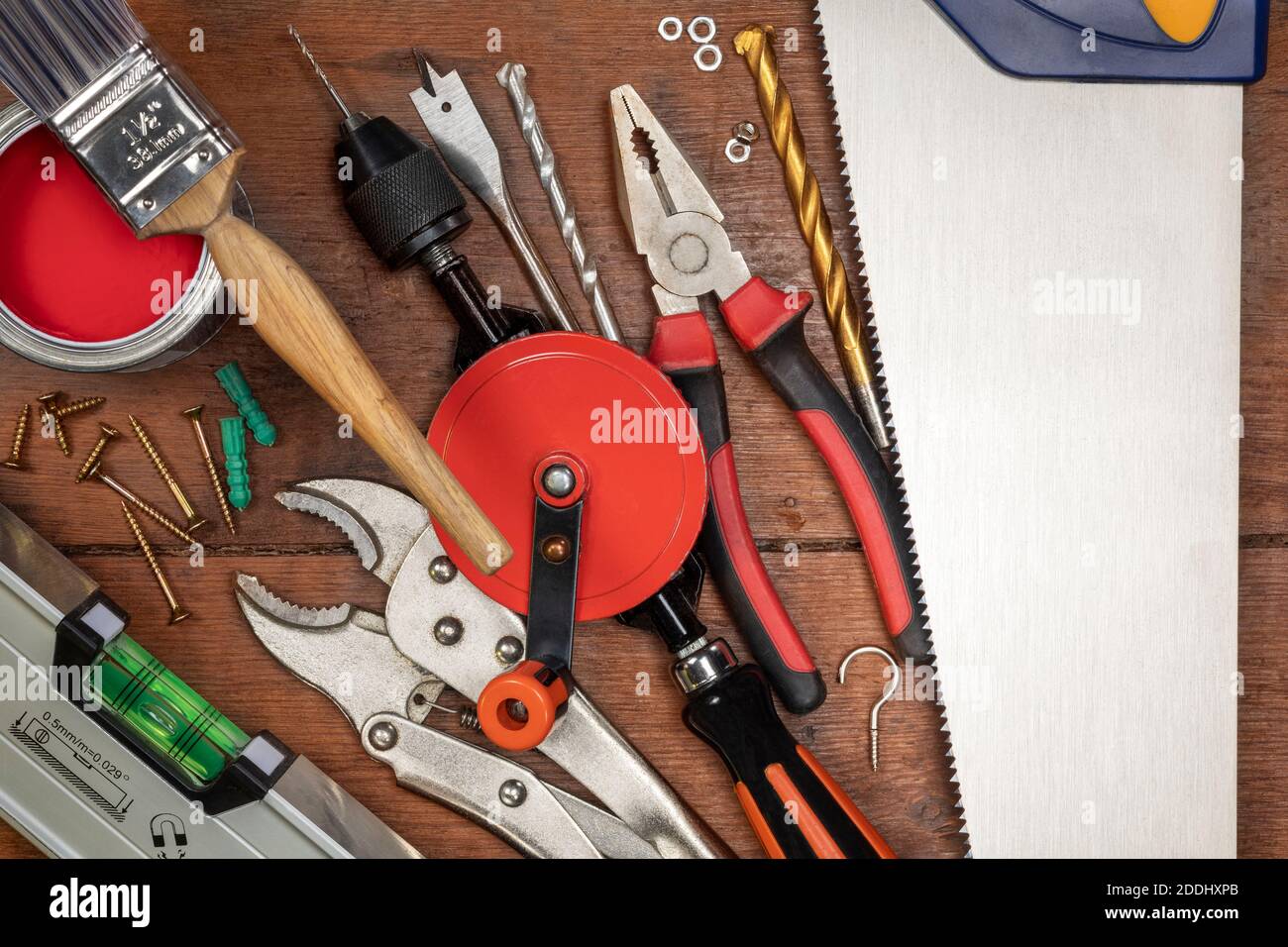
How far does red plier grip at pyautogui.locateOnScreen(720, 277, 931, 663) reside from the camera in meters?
0.89

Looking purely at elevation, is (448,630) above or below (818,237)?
below

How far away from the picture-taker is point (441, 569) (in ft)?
2.95

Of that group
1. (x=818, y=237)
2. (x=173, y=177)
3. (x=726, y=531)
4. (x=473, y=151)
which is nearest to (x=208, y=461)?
(x=173, y=177)

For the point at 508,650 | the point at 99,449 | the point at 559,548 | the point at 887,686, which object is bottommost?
the point at 887,686

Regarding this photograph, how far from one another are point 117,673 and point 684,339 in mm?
578

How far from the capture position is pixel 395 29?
Answer: 93 centimetres

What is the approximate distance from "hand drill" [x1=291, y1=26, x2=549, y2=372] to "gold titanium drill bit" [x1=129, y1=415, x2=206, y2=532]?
282 mm

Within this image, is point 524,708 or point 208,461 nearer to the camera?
point 524,708

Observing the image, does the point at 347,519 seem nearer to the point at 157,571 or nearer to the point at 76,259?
the point at 157,571

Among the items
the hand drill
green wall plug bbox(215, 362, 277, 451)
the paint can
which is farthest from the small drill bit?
green wall plug bbox(215, 362, 277, 451)

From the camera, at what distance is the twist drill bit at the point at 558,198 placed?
0.91 m

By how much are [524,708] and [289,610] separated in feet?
0.85
